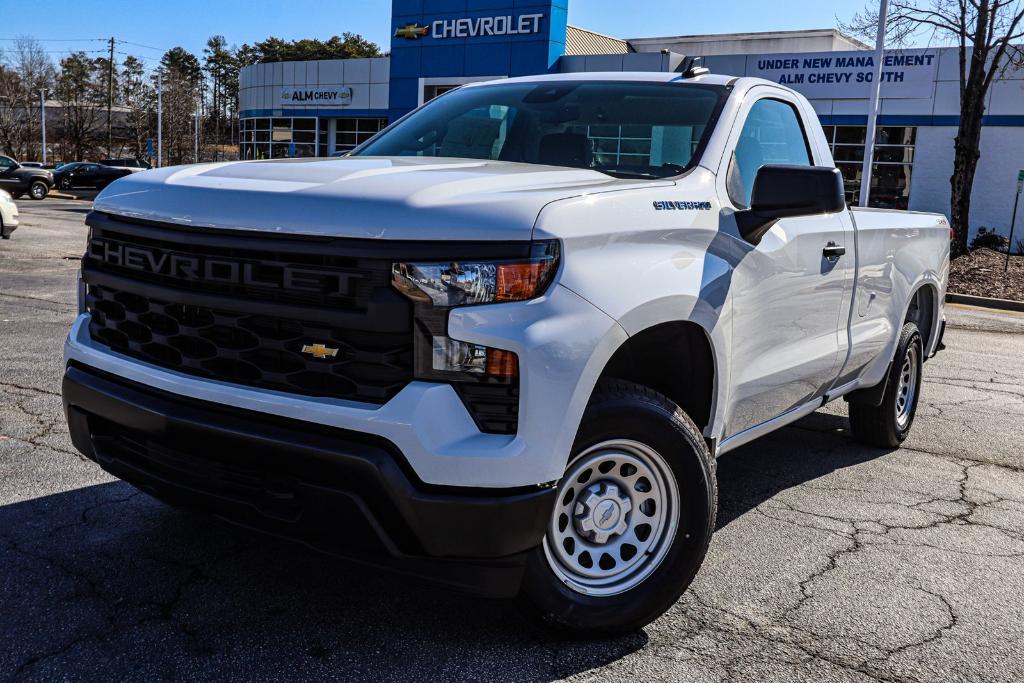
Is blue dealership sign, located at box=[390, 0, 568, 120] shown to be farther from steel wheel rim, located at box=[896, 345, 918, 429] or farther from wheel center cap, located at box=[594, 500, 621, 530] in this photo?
wheel center cap, located at box=[594, 500, 621, 530]

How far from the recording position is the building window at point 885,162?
28594mm

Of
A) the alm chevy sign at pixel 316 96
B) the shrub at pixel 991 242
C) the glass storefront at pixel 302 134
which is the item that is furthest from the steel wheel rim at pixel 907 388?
the alm chevy sign at pixel 316 96

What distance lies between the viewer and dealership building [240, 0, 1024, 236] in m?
26.9

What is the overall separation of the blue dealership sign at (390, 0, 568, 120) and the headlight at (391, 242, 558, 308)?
30.5 meters

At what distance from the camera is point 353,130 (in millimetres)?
48062

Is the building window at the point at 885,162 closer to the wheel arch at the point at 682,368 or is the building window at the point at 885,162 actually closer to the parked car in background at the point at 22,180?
the wheel arch at the point at 682,368

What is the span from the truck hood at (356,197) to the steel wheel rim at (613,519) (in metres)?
0.79

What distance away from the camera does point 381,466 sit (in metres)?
2.58

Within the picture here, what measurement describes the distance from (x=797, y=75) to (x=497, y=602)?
29.4m

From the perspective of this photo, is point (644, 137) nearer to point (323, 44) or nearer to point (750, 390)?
point (750, 390)

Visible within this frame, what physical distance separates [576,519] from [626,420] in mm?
356

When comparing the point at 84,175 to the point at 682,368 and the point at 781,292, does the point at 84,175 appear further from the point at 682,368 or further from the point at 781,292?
the point at 682,368

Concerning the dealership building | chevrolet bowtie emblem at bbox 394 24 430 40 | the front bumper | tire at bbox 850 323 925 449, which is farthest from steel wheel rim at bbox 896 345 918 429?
chevrolet bowtie emblem at bbox 394 24 430 40

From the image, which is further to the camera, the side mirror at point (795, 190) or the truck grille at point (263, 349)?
the side mirror at point (795, 190)
